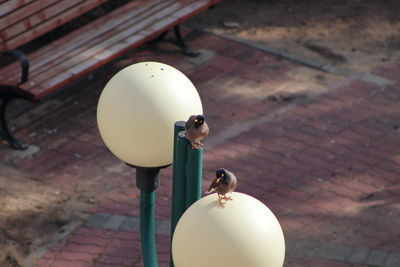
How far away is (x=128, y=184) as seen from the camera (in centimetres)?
702

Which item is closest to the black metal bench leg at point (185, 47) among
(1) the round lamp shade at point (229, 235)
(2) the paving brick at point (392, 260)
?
(2) the paving brick at point (392, 260)

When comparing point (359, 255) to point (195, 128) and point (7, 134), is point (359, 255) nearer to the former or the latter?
point (7, 134)

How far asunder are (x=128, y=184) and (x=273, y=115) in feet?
5.69

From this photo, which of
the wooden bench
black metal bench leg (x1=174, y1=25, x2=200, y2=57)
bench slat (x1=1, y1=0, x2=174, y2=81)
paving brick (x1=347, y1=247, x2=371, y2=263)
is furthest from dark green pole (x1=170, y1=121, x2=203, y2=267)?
black metal bench leg (x1=174, y1=25, x2=200, y2=57)

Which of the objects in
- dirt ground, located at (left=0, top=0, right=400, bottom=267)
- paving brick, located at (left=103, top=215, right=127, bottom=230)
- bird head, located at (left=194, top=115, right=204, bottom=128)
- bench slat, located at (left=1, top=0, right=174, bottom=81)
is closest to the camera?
bird head, located at (left=194, top=115, right=204, bottom=128)

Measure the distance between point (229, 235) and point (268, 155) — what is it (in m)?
4.80

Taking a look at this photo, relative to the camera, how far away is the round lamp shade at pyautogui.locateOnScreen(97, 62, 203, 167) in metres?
3.21

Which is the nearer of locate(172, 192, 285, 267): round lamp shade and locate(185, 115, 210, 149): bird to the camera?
locate(172, 192, 285, 267): round lamp shade

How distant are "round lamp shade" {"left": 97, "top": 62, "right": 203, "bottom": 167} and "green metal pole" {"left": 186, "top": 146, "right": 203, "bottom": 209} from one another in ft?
0.47

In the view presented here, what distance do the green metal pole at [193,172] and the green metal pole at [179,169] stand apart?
0.02 m

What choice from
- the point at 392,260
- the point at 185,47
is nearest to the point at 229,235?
the point at 392,260

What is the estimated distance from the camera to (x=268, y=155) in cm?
742

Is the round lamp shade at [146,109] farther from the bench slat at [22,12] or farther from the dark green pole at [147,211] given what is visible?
the bench slat at [22,12]

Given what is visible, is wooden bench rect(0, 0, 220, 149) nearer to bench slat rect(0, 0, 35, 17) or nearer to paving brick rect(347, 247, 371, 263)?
bench slat rect(0, 0, 35, 17)
